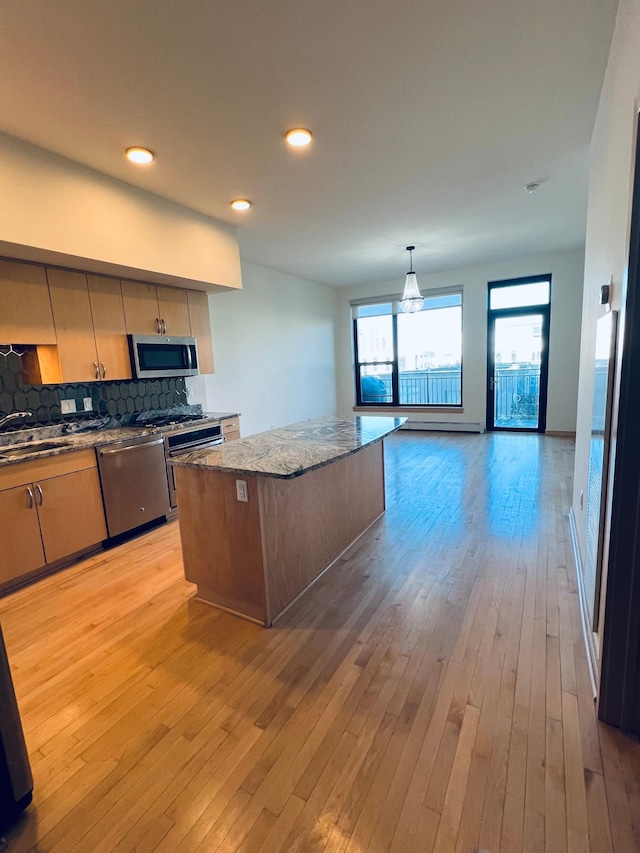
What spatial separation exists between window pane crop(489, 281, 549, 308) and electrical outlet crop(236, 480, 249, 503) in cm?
605

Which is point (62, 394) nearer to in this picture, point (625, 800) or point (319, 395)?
point (625, 800)

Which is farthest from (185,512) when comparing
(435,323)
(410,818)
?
(435,323)

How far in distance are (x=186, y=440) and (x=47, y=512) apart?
1.26 metres

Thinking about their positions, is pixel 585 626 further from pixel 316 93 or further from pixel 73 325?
pixel 73 325

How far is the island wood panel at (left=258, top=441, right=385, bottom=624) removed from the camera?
2129 mm

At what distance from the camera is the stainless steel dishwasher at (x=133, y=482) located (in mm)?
3072

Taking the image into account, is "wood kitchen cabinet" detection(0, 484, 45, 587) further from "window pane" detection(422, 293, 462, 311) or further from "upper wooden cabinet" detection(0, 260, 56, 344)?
"window pane" detection(422, 293, 462, 311)

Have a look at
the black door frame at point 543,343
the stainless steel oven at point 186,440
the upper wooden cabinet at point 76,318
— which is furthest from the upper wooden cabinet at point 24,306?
the black door frame at point 543,343

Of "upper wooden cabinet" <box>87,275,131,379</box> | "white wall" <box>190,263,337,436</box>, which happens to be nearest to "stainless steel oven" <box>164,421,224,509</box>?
"upper wooden cabinet" <box>87,275,131,379</box>

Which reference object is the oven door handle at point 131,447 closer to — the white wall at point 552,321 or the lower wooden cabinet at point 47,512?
the lower wooden cabinet at point 47,512

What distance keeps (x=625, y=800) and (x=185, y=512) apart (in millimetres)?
2152

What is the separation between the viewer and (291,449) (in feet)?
7.66

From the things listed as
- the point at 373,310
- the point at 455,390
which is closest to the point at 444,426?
the point at 455,390

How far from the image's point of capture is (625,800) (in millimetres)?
1228
